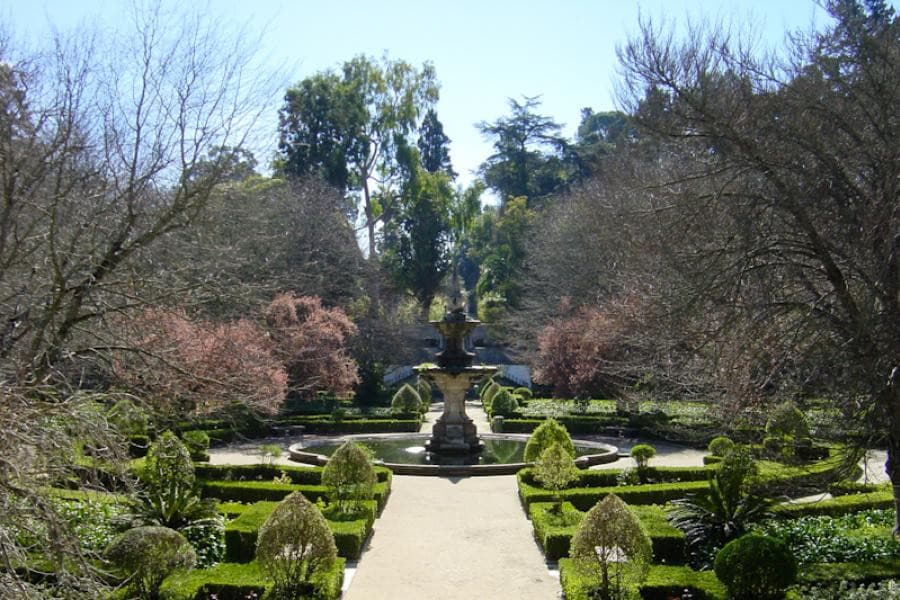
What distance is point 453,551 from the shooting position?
416 inches

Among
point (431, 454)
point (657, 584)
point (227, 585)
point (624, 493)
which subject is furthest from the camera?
point (431, 454)

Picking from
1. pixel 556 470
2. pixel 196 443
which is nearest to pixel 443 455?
pixel 196 443

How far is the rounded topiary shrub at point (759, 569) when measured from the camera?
750 centimetres

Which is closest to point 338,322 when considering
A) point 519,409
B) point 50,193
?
point 519,409

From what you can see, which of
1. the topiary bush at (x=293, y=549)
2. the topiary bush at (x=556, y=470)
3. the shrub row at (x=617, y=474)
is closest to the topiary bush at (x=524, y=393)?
the shrub row at (x=617, y=474)

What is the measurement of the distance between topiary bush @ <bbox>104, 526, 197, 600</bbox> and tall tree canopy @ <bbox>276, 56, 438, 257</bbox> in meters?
31.2

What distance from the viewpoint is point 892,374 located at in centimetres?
819

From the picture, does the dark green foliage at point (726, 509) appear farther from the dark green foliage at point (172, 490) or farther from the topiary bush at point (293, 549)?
the dark green foliage at point (172, 490)

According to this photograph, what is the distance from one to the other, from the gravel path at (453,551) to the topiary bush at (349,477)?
1.89 ft

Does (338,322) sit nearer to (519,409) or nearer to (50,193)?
(519,409)

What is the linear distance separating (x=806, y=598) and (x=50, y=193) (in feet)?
29.6

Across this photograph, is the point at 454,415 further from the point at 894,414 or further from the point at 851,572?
the point at 894,414

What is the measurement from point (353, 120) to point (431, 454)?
78.1ft

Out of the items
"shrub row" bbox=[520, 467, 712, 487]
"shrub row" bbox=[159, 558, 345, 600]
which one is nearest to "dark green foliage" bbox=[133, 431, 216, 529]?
"shrub row" bbox=[159, 558, 345, 600]
